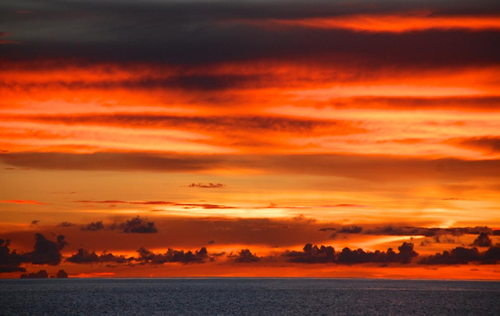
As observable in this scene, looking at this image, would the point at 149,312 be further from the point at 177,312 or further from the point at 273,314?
the point at 273,314

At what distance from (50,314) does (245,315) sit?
150 ft

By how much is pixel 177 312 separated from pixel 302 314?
29.5m

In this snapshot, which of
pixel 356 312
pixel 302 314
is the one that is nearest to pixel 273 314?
pixel 302 314

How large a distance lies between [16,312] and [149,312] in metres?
35.0

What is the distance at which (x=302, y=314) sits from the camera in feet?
500

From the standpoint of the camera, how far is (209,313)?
152m

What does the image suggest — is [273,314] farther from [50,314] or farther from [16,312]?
[16,312]

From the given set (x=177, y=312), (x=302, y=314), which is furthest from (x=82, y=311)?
(x=302, y=314)

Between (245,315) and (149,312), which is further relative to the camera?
(149,312)

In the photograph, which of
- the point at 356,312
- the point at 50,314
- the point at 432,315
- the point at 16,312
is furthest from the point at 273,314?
the point at 16,312

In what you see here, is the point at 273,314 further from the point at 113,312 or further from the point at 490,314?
the point at 490,314

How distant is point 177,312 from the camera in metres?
156

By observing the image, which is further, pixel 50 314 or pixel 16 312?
pixel 16 312

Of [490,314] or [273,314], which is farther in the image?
[490,314]
